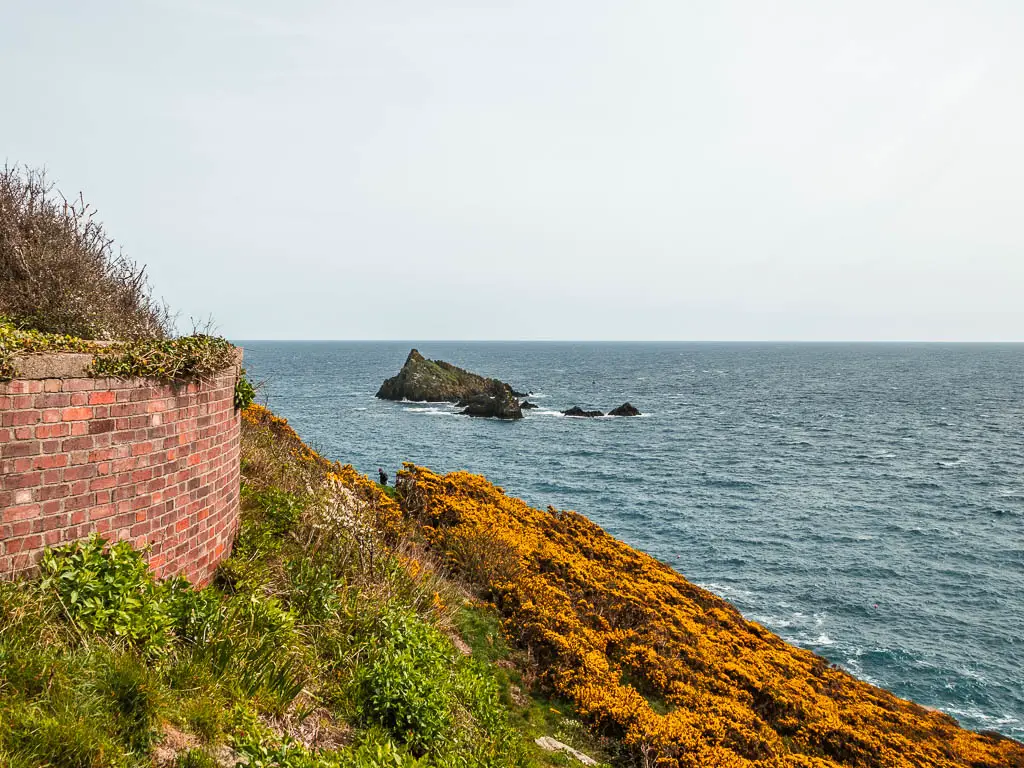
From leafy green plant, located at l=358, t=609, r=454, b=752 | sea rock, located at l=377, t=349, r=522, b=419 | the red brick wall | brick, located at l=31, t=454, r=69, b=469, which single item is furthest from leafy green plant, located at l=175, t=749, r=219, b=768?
sea rock, located at l=377, t=349, r=522, b=419

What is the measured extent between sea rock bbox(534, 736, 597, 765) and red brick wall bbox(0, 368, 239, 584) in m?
4.65

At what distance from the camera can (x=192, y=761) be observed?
441 centimetres

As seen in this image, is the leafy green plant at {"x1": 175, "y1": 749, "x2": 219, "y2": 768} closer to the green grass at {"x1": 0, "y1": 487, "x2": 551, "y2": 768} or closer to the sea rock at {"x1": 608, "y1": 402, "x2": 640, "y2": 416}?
the green grass at {"x1": 0, "y1": 487, "x2": 551, "y2": 768}

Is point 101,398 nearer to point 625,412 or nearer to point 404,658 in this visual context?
point 404,658

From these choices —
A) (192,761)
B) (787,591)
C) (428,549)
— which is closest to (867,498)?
(787,591)

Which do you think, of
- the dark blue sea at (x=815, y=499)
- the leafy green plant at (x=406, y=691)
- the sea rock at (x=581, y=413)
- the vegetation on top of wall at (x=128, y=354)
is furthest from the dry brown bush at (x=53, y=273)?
the sea rock at (x=581, y=413)

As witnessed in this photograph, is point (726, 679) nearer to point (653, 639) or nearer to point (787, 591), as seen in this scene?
point (653, 639)

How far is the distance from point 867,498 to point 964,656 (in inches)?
683

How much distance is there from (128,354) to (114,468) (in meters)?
1.04

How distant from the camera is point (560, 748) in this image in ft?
26.8

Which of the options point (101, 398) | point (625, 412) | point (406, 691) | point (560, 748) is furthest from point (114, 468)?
point (625, 412)

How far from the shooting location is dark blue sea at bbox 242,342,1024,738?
2086 cm

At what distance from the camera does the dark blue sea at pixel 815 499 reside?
68.4 ft

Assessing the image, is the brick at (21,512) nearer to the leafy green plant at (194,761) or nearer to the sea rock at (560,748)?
the leafy green plant at (194,761)
